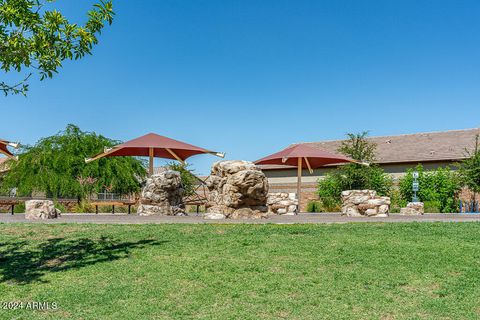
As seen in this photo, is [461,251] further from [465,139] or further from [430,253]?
[465,139]

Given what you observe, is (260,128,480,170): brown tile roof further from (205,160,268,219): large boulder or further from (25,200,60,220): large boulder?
(25,200,60,220): large boulder

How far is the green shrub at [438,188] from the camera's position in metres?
26.2

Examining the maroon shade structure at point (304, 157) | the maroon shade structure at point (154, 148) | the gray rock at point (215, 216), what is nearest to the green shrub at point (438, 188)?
the maroon shade structure at point (304, 157)

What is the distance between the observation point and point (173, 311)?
4.93 metres

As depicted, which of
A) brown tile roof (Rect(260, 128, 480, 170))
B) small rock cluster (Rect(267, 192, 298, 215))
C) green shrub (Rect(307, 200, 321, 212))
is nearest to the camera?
small rock cluster (Rect(267, 192, 298, 215))

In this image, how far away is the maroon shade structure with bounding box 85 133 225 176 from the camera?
640 inches

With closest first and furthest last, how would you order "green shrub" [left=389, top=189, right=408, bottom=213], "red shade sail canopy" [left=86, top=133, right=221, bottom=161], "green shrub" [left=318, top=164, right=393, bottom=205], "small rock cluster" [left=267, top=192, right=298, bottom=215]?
1. "red shade sail canopy" [left=86, top=133, right=221, bottom=161]
2. "small rock cluster" [left=267, top=192, right=298, bottom=215]
3. "green shrub" [left=318, top=164, right=393, bottom=205]
4. "green shrub" [left=389, top=189, right=408, bottom=213]

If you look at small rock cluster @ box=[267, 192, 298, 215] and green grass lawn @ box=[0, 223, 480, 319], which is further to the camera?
small rock cluster @ box=[267, 192, 298, 215]

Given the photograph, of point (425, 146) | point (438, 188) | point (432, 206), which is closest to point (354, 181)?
point (432, 206)

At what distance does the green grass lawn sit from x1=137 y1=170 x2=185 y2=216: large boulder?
5258 millimetres

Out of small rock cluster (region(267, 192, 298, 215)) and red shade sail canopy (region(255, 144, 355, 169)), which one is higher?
red shade sail canopy (region(255, 144, 355, 169))

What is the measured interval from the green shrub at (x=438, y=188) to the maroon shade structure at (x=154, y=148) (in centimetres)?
1440

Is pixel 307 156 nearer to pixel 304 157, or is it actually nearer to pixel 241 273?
pixel 304 157

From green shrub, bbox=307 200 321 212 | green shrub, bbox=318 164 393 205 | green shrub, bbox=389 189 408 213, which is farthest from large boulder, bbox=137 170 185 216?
green shrub, bbox=389 189 408 213
